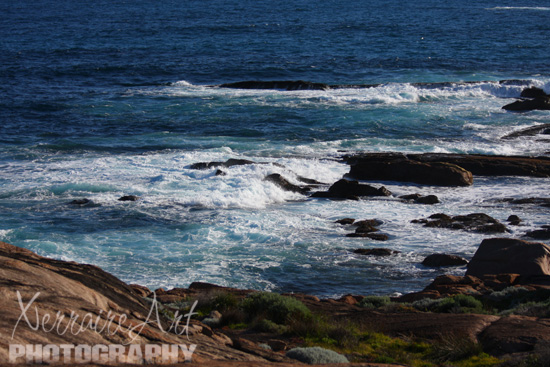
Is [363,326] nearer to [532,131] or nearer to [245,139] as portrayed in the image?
[245,139]

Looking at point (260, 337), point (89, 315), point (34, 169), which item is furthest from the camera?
point (34, 169)

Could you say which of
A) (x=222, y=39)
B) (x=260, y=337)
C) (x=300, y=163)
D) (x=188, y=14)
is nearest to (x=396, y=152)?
(x=300, y=163)

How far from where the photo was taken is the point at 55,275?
29.5ft

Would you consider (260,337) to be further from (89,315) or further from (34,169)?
(34,169)

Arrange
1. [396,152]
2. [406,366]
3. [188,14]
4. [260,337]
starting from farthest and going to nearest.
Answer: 1. [188,14]
2. [396,152]
3. [260,337]
4. [406,366]

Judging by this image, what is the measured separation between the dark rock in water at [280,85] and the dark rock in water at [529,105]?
1391 centimetres

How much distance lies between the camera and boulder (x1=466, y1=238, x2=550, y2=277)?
15211 mm

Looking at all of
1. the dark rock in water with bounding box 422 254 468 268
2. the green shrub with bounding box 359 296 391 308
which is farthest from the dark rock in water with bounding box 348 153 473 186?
the green shrub with bounding box 359 296 391 308

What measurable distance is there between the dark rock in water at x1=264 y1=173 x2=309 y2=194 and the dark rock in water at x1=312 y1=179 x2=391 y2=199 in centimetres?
85

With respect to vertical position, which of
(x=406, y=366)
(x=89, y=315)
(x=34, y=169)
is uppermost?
(x=89, y=315)

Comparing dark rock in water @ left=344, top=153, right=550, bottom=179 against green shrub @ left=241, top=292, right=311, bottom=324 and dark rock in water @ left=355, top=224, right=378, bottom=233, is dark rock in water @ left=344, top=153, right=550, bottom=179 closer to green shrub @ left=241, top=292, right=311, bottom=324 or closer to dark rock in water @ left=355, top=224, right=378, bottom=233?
dark rock in water @ left=355, top=224, right=378, bottom=233

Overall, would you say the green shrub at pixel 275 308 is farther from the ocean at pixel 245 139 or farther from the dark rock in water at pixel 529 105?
the dark rock in water at pixel 529 105

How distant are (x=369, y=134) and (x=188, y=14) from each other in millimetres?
71482

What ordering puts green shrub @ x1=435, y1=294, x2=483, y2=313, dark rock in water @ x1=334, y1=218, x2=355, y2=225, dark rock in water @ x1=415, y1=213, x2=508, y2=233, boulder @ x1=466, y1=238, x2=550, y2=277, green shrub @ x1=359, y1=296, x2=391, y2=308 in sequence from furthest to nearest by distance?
1. dark rock in water @ x1=334, y1=218, x2=355, y2=225
2. dark rock in water @ x1=415, y1=213, x2=508, y2=233
3. boulder @ x1=466, y1=238, x2=550, y2=277
4. green shrub @ x1=359, y1=296, x2=391, y2=308
5. green shrub @ x1=435, y1=294, x2=483, y2=313
